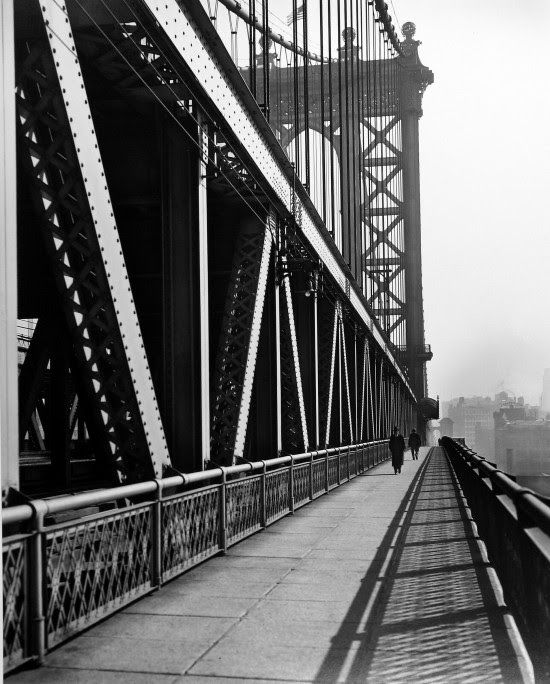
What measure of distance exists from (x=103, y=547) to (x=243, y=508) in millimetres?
4921

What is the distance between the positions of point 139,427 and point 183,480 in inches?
31.2

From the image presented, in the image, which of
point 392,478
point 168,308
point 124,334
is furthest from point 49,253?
point 392,478

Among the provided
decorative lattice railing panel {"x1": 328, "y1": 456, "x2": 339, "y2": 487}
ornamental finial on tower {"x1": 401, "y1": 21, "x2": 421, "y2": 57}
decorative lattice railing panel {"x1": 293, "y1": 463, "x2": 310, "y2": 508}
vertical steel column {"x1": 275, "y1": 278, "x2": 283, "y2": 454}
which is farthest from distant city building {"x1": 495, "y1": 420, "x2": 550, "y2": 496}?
vertical steel column {"x1": 275, "y1": 278, "x2": 283, "y2": 454}

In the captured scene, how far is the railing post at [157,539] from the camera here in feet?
24.0

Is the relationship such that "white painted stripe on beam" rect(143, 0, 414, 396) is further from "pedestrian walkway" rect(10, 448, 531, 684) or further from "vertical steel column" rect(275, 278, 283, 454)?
"pedestrian walkway" rect(10, 448, 531, 684)

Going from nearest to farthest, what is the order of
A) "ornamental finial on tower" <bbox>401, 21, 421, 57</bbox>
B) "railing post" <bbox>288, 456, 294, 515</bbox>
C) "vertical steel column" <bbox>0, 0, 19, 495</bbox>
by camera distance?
"vertical steel column" <bbox>0, 0, 19, 495</bbox> < "railing post" <bbox>288, 456, 294, 515</bbox> < "ornamental finial on tower" <bbox>401, 21, 421, 57</bbox>

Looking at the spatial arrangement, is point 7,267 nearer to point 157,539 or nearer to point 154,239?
point 157,539

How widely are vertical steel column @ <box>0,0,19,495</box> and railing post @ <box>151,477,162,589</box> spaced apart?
2.27 meters

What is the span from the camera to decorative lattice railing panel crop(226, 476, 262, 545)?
10181 millimetres

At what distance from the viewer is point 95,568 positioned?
19.9 ft

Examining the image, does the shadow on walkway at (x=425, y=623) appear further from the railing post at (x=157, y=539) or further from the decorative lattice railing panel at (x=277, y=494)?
the decorative lattice railing panel at (x=277, y=494)

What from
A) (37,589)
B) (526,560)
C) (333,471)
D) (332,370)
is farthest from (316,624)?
(332,370)

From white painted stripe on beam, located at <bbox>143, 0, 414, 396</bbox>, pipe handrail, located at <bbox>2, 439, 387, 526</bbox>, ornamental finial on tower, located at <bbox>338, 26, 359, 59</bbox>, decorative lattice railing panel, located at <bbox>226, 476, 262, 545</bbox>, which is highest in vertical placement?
ornamental finial on tower, located at <bbox>338, 26, 359, 59</bbox>

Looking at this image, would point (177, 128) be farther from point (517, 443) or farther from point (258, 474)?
point (517, 443)
